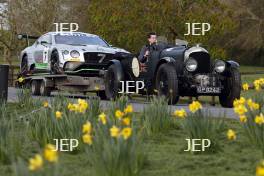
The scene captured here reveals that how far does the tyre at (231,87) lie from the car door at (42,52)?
6035 mm

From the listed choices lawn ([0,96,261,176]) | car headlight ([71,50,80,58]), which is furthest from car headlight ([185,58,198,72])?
lawn ([0,96,261,176])

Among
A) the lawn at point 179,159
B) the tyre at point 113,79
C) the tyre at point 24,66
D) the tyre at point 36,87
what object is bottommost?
the tyre at point 36,87

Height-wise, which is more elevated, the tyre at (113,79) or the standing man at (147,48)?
the standing man at (147,48)

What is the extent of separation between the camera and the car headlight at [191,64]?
1377 centimetres

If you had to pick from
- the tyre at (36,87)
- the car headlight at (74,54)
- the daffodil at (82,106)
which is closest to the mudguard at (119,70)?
the car headlight at (74,54)

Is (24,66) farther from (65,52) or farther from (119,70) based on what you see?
(119,70)

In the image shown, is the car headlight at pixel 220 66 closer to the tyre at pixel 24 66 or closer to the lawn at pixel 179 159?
the lawn at pixel 179 159

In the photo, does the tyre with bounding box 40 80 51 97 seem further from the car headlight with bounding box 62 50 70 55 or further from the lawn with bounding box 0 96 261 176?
the lawn with bounding box 0 96 261 176

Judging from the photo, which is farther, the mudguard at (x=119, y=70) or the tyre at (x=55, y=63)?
the tyre at (x=55, y=63)

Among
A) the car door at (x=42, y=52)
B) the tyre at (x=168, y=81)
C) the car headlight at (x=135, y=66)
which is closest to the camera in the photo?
the tyre at (x=168, y=81)

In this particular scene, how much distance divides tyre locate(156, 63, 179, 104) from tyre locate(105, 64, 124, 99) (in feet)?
4.80

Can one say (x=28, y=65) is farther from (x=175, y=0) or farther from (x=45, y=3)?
(x=45, y=3)

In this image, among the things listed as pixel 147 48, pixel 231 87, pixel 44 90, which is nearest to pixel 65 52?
pixel 44 90

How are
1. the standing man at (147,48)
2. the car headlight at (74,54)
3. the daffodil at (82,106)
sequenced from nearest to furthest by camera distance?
the daffodil at (82,106), the standing man at (147,48), the car headlight at (74,54)
